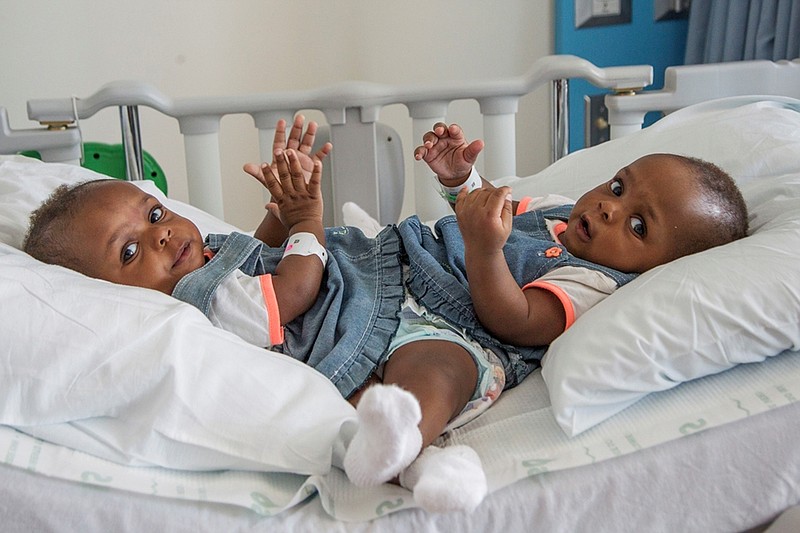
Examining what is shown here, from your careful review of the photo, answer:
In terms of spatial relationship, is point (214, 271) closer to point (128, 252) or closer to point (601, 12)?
point (128, 252)

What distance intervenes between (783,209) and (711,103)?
41 cm

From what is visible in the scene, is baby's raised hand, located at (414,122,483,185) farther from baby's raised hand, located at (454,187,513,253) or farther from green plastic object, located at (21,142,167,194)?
green plastic object, located at (21,142,167,194)

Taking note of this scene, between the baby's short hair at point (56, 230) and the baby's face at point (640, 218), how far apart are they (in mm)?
581

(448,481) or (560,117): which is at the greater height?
(560,117)

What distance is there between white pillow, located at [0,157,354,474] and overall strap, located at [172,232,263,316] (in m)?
0.13

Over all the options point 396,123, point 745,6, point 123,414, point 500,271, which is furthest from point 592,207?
point 396,123

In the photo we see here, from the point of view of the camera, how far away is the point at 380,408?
0.62 metres

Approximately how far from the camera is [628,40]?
2268 mm

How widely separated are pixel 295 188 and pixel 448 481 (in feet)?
1.66

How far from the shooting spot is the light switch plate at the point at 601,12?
7.37 feet

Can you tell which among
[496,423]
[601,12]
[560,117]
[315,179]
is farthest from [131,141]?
[601,12]

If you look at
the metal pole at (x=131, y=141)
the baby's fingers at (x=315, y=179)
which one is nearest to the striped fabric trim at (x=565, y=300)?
the baby's fingers at (x=315, y=179)

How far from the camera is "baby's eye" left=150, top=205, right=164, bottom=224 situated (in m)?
0.94

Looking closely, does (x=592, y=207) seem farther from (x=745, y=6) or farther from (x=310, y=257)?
(x=745, y=6)
